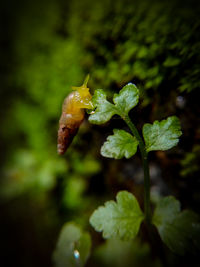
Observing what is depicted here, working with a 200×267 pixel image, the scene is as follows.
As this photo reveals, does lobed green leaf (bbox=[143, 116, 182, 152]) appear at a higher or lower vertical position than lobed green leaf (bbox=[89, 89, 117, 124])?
lower

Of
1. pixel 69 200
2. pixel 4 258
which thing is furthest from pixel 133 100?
pixel 4 258

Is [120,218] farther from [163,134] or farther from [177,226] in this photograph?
[163,134]

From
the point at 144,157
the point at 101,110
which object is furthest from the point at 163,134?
the point at 101,110

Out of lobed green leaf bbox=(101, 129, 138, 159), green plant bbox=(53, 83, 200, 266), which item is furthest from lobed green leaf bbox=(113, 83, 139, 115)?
lobed green leaf bbox=(101, 129, 138, 159)

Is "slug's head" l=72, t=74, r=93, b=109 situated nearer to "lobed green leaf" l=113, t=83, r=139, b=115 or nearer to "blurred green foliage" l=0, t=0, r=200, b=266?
"lobed green leaf" l=113, t=83, r=139, b=115

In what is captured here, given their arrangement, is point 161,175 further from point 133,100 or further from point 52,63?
point 52,63

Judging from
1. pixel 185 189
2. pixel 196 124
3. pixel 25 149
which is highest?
pixel 25 149
